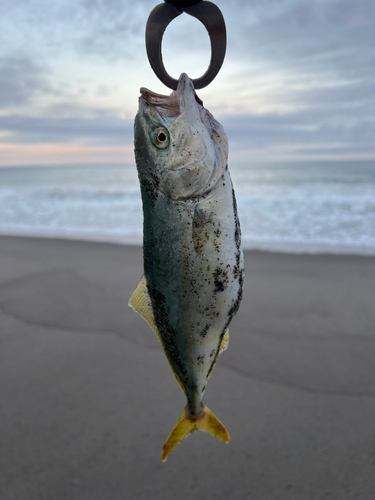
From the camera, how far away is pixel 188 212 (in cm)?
140

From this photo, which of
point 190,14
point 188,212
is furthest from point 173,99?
point 188,212

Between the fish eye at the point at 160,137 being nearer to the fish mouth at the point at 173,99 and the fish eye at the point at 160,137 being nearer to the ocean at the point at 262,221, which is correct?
the fish mouth at the point at 173,99

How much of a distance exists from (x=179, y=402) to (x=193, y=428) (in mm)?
2550

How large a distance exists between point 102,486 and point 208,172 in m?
2.97

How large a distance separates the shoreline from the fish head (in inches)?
322

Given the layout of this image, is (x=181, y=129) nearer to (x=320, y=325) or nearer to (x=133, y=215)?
(x=320, y=325)

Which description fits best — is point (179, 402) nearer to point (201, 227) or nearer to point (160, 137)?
point (201, 227)

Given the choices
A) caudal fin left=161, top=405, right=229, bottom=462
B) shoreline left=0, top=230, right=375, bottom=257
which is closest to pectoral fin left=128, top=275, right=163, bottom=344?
caudal fin left=161, top=405, right=229, bottom=462

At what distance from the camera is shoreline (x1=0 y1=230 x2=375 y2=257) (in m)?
9.27

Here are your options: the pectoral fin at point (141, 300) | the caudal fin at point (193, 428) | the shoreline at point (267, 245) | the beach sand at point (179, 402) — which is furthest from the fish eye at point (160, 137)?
the shoreline at point (267, 245)

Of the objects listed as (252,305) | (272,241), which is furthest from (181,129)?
(272,241)

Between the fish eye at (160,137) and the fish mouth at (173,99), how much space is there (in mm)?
55

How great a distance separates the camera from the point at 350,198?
61.2 feet

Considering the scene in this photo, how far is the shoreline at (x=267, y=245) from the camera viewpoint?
30.4ft
